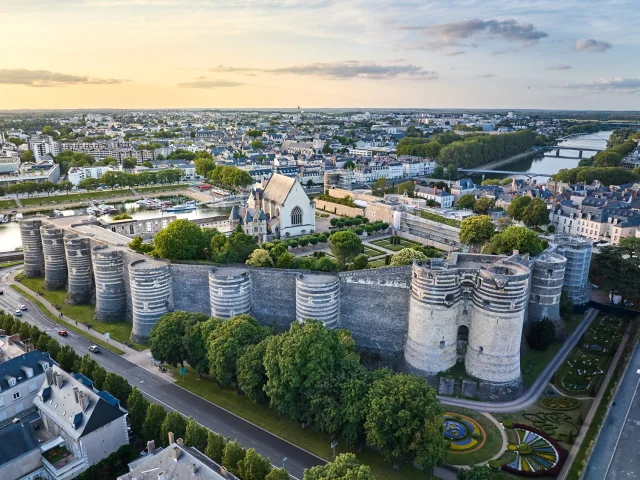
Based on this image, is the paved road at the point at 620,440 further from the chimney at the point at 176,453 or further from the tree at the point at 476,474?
the chimney at the point at 176,453

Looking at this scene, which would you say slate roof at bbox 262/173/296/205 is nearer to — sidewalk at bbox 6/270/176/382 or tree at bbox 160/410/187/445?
sidewalk at bbox 6/270/176/382

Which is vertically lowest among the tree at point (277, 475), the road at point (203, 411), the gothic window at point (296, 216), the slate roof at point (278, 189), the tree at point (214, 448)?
the road at point (203, 411)

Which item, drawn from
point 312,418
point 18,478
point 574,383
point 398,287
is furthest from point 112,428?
point 574,383

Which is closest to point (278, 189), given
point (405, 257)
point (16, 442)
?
point (405, 257)

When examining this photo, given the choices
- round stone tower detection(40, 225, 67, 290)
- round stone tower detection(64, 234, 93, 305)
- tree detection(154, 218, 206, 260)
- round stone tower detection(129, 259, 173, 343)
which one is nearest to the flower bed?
round stone tower detection(129, 259, 173, 343)

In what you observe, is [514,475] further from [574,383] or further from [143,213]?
[143,213]

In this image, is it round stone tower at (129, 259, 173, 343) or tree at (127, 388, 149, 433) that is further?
round stone tower at (129, 259, 173, 343)

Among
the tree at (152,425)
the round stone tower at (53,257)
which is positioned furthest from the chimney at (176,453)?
the round stone tower at (53,257)

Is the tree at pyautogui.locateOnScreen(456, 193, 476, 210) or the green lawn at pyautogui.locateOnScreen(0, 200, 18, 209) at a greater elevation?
the tree at pyautogui.locateOnScreen(456, 193, 476, 210)
